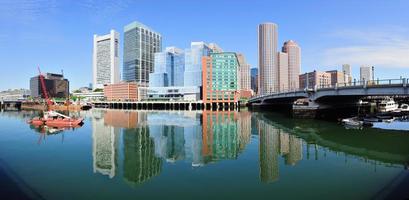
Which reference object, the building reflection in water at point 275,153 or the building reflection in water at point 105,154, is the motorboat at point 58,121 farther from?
the building reflection in water at point 275,153

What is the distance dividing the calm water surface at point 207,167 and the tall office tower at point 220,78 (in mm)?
126024

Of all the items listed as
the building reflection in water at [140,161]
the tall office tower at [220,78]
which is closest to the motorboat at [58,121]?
the building reflection in water at [140,161]

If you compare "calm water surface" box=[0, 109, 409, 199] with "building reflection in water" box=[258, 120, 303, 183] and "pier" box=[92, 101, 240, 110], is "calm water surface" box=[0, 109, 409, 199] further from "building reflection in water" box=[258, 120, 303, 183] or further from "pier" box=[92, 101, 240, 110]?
"pier" box=[92, 101, 240, 110]

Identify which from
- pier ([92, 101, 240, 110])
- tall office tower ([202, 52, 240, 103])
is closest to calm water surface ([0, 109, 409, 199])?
pier ([92, 101, 240, 110])

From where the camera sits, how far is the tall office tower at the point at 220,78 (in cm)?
16288

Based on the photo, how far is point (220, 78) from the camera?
166 meters

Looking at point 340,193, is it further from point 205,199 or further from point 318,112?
point 318,112

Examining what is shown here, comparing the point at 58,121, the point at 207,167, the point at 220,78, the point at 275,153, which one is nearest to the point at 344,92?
the point at 275,153

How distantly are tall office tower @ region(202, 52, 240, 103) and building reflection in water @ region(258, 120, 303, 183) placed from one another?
125 metres

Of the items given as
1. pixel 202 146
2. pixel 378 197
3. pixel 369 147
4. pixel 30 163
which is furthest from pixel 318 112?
pixel 30 163

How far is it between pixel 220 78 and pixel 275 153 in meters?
139

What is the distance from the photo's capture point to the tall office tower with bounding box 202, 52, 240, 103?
163 meters

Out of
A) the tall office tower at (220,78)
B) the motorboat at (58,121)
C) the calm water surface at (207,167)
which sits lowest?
the calm water surface at (207,167)

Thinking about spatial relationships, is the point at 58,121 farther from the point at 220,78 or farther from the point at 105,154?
the point at 220,78
